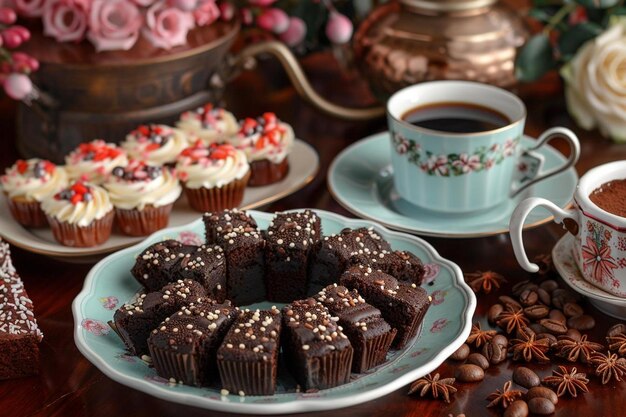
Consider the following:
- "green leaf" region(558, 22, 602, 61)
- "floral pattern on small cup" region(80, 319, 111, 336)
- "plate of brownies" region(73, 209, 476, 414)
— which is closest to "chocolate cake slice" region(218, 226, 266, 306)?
"plate of brownies" region(73, 209, 476, 414)

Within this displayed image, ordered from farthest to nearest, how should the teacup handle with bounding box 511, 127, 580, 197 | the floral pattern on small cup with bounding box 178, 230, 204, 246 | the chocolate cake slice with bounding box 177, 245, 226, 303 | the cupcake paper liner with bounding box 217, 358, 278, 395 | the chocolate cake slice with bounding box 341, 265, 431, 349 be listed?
the teacup handle with bounding box 511, 127, 580, 197, the floral pattern on small cup with bounding box 178, 230, 204, 246, the chocolate cake slice with bounding box 177, 245, 226, 303, the chocolate cake slice with bounding box 341, 265, 431, 349, the cupcake paper liner with bounding box 217, 358, 278, 395

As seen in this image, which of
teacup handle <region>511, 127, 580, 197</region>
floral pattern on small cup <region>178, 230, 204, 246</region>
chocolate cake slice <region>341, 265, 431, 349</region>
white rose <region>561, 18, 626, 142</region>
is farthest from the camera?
white rose <region>561, 18, 626, 142</region>

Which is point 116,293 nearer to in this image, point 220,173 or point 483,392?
point 220,173

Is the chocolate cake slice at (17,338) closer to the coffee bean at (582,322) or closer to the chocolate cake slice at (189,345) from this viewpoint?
the chocolate cake slice at (189,345)

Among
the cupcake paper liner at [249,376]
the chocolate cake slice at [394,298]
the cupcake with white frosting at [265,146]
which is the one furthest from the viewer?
the cupcake with white frosting at [265,146]

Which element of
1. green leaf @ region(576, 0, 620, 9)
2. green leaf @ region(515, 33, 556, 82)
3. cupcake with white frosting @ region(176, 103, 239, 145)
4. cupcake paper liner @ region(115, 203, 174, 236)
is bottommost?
cupcake paper liner @ region(115, 203, 174, 236)

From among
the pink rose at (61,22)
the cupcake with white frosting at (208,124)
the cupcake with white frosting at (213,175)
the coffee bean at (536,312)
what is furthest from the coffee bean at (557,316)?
the pink rose at (61,22)

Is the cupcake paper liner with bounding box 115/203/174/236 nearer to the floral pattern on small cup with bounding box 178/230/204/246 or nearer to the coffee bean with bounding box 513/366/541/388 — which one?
the floral pattern on small cup with bounding box 178/230/204/246
